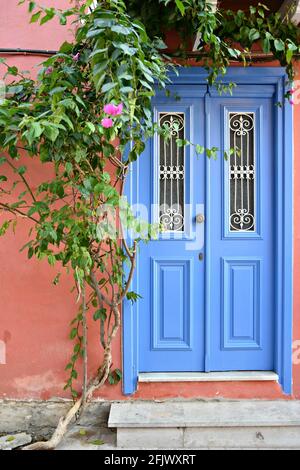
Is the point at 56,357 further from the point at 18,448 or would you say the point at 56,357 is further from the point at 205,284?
the point at 205,284

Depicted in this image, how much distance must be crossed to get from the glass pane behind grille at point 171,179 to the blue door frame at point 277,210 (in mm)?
218

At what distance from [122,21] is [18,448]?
2843 millimetres

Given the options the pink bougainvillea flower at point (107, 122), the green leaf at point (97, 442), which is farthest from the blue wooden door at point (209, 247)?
the pink bougainvillea flower at point (107, 122)

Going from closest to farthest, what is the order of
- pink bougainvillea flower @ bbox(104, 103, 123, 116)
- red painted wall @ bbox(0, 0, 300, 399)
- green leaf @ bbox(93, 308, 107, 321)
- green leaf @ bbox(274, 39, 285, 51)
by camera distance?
1. pink bougainvillea flower @ bbox(104, 103, 123, 116)
2. green leaf @ bbox(274, 39, 285, 51)
3. green leaf @ bbox(93, 308, 107, 321)
4. red painted wall @ bbox(0, 0, 300, 399)

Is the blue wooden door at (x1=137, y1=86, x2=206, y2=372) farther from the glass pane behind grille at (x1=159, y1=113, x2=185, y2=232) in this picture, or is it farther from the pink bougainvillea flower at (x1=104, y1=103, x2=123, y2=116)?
the pink bougainvillea flower at (x1=104, y1=103, x2=123, y2=116)

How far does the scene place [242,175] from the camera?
151 inches

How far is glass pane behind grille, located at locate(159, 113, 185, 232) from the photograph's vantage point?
3.81 m

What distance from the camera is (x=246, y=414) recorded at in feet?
11.1

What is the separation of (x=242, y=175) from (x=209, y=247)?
0.67m

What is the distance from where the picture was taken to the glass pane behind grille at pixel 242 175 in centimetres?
383

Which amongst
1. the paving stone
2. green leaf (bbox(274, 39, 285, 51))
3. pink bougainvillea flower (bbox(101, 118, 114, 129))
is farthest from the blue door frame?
pink bougainvillea flower (bbox(101, 118, 114, 129))

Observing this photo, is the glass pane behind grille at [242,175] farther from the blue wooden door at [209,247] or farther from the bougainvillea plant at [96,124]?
the bougainvillea plant at [96,124]

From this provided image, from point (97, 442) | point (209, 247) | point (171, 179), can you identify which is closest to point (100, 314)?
point (97, 442)

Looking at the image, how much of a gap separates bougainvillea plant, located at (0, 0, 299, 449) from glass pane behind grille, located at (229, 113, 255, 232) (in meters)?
0.44
